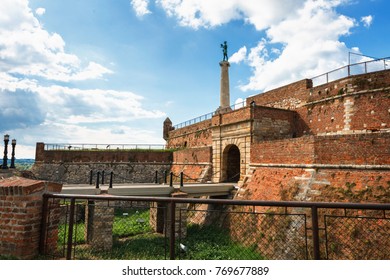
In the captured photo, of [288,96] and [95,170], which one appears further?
[95,170]

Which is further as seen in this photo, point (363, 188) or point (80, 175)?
point (80, 175)

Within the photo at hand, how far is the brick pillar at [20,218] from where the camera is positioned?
355 cm

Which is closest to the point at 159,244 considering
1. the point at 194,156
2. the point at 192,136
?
the point at 194,156

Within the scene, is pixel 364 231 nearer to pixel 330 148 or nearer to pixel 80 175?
pixel 330 148

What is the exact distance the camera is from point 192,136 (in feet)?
96.9

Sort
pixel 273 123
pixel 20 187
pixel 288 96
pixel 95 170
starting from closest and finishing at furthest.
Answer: pixel 20 187
pixel 273 123
pixel 288 96
pixel 95 170

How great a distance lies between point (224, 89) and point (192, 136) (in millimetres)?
6472

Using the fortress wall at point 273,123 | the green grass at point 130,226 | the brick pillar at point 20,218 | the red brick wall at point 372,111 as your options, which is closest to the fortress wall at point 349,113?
the red brick wall at point 372,111

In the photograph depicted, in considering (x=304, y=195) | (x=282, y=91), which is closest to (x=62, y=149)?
(x=282, y=91)

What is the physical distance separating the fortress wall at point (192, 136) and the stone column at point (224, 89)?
205 centimetres

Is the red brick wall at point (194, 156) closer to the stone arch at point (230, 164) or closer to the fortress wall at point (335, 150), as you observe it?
the stone arch at point (230, 164)

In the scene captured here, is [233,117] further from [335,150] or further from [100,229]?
[100,229]

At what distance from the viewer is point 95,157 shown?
88.9 ft

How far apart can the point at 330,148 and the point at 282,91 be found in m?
10.3
